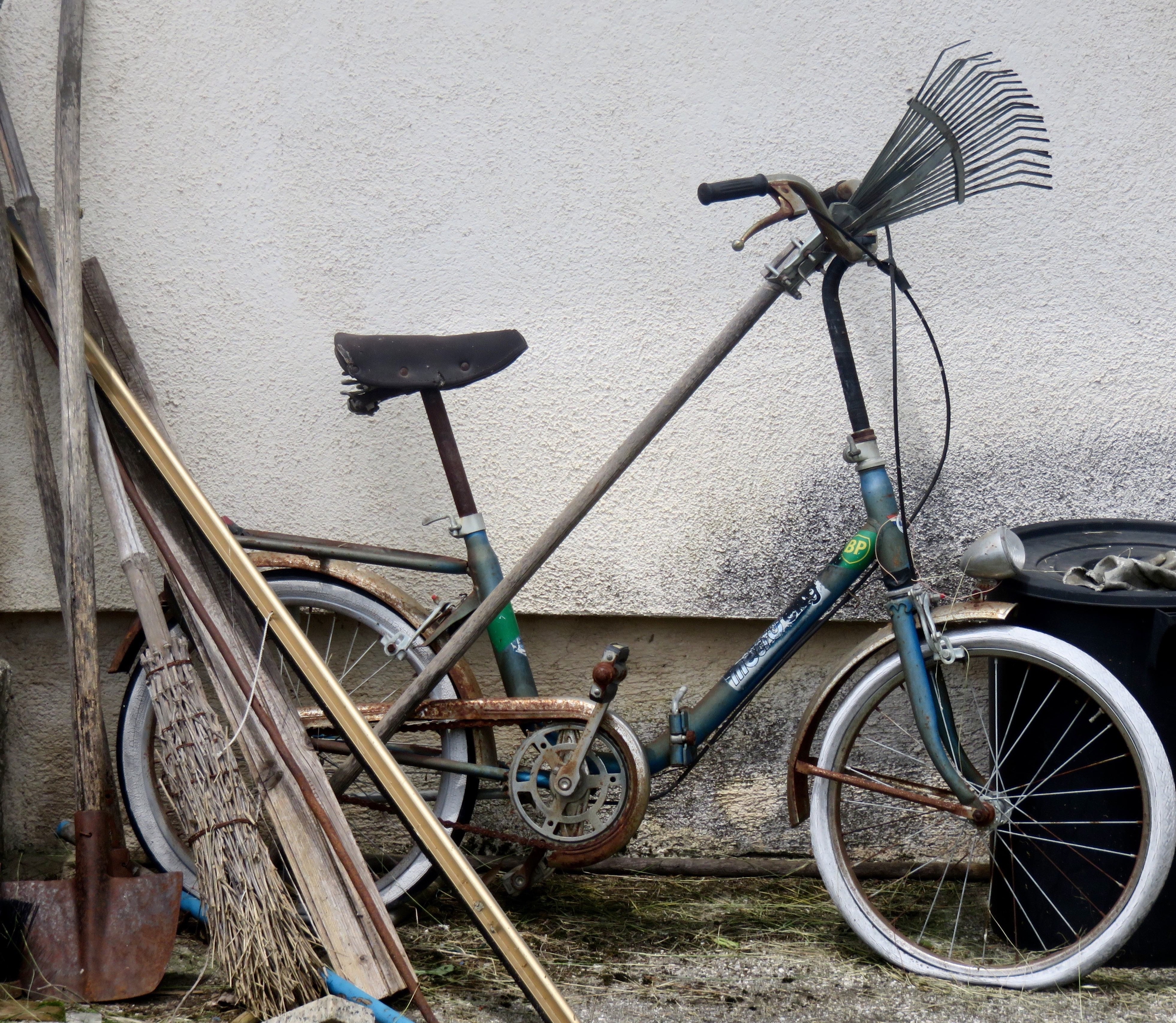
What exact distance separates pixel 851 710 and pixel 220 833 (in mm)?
1393

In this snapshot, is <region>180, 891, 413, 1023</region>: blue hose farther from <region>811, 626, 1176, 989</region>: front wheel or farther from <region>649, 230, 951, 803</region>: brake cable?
<region>811, 626, 1176, 989</region>: front wheel

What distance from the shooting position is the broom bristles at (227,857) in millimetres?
2031

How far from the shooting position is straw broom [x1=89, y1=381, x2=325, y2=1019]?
203cm

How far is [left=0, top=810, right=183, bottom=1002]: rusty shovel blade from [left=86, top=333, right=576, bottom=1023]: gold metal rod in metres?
0.49

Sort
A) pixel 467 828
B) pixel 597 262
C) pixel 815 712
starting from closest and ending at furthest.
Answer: pixel 815 712 → pixel 467 828 → pixel 597 262

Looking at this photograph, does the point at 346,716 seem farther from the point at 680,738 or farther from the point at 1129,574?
the point at 1129,574

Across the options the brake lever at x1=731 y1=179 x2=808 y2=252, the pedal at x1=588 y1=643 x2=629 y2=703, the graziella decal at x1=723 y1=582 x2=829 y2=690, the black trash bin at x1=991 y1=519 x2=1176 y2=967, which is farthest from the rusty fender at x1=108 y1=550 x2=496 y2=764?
the black trash bin at x1=991 y1=519 x2=1176 y2=967

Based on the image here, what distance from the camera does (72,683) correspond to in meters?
2.30

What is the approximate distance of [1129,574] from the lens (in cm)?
226

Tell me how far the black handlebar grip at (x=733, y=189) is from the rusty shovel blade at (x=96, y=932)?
178 cm

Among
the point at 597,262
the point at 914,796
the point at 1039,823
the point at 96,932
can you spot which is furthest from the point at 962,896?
the point at 96,932

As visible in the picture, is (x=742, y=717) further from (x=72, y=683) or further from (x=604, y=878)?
(x=72, y=683)

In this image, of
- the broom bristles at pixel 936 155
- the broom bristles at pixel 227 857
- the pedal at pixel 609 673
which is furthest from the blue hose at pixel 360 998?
the broom bristles at pixel 936 155

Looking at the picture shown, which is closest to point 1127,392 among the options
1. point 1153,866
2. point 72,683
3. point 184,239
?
point 1153,866
